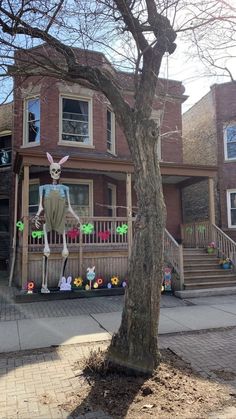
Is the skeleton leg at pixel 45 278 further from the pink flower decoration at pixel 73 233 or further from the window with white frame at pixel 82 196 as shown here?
the window with white frame at pixel 82 196

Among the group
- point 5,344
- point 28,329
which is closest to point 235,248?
point 28,329

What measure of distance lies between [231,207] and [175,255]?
660 centimetres

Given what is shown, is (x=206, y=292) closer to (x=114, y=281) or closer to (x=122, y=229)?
(x=114, y=281)

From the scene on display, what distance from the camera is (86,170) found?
1306 centimetres

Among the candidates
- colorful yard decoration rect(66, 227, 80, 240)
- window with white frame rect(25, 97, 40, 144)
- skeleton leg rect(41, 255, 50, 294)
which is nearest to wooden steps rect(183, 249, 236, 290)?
colorful yard decoration rect(66, 227, 80, 240)

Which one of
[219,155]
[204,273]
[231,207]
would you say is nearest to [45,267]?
[204,273]

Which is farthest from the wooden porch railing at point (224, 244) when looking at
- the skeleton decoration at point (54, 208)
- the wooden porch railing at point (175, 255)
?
the skeleton decoration at point (54, 208)


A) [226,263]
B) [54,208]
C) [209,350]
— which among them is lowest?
[209,350]

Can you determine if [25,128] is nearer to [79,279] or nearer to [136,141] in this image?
[79,279]

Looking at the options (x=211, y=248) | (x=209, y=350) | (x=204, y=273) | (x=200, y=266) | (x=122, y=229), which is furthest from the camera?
(x=211, y=248)

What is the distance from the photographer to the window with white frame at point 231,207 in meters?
17.3

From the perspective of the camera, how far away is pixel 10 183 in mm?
16859

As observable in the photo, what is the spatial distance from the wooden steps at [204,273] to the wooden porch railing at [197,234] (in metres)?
1.01

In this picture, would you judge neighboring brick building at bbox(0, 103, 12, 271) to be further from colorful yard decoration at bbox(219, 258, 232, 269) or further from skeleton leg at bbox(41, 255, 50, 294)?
colorful yard decoration at bbox(219, 258, 232, 269)
